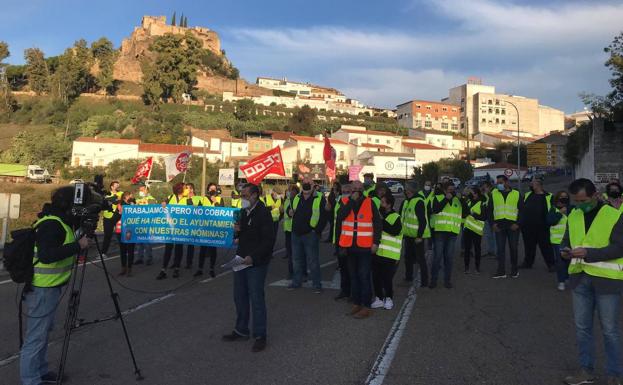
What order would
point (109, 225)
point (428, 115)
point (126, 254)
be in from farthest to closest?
1. point (428, 115)
2. point (109, 225)
3. point (126, 254)

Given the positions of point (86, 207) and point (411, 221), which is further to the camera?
point (411, 221)

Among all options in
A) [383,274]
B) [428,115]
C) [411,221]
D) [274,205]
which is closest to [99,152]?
[274,205]

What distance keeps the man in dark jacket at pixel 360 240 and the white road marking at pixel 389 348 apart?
0.52 meters

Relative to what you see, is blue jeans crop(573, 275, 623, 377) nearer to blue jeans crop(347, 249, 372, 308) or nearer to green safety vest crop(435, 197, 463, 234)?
→ blue jeans crop(347, 249, 372, 308)

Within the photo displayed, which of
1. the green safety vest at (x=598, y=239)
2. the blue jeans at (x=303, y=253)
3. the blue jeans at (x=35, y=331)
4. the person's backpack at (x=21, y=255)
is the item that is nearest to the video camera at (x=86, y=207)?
the person's backpack at (x=21, y=255)

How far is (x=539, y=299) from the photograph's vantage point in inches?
300

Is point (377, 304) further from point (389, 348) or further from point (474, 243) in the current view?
point (474, 243)

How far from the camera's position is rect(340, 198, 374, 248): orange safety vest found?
6.54m

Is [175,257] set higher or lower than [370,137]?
lower

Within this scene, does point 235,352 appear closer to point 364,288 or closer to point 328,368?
point 328,368

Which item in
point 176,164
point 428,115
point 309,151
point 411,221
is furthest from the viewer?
point 428,115

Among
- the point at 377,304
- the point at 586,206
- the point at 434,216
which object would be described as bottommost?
the point at 377,304

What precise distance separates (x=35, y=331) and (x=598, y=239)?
16.7ft

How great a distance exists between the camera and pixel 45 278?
13.8 feet
